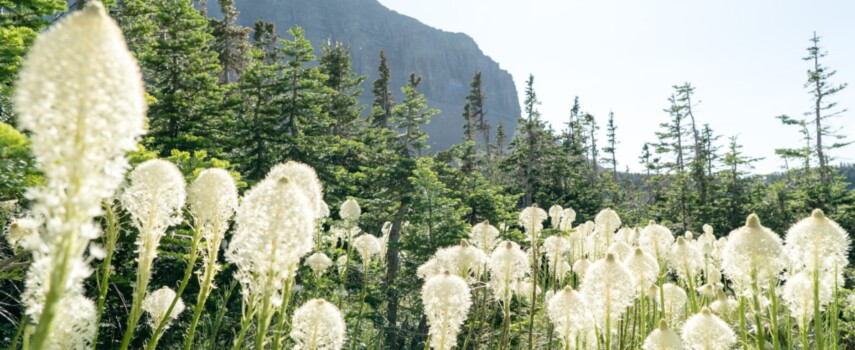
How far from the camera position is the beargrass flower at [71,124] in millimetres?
1064

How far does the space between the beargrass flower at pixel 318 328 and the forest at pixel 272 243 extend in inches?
0.4

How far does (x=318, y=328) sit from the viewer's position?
109 inches

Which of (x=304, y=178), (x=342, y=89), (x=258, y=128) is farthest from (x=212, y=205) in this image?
(x=342, y=89)

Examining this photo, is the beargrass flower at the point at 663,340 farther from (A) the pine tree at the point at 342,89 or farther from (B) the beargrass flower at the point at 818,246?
(A) the pine tree at the point at 342,89

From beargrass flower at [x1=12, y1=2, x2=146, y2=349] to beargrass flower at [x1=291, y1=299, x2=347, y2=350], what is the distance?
1.77 m

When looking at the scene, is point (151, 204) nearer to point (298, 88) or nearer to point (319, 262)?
point (319, 262)

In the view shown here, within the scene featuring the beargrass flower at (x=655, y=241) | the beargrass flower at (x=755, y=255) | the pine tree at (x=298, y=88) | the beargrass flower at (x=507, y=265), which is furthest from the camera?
the pine tree at (x=298, y=88)

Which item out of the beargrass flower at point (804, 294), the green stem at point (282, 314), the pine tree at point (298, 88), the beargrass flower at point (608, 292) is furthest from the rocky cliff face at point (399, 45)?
the green stem at point (282, 314)

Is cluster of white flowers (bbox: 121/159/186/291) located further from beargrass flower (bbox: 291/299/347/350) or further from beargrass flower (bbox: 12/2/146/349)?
beargrass flower (bbox: 12/2/146/349)

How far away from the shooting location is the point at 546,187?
2736 cm

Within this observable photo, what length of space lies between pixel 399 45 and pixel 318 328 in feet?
537

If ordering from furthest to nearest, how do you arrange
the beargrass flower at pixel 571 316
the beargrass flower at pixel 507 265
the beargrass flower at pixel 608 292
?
the beargrass flower at pixel 507 265
the beargrass flower at pixel 571 316
the beargrass flower at pixel 608 292

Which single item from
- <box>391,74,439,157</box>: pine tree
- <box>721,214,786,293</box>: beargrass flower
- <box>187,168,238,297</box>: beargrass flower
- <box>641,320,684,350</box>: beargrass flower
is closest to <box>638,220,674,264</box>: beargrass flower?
<box>721,214,786,293</box>: beargrass flower

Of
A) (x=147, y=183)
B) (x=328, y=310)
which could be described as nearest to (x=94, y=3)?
(x=147, y=183)
